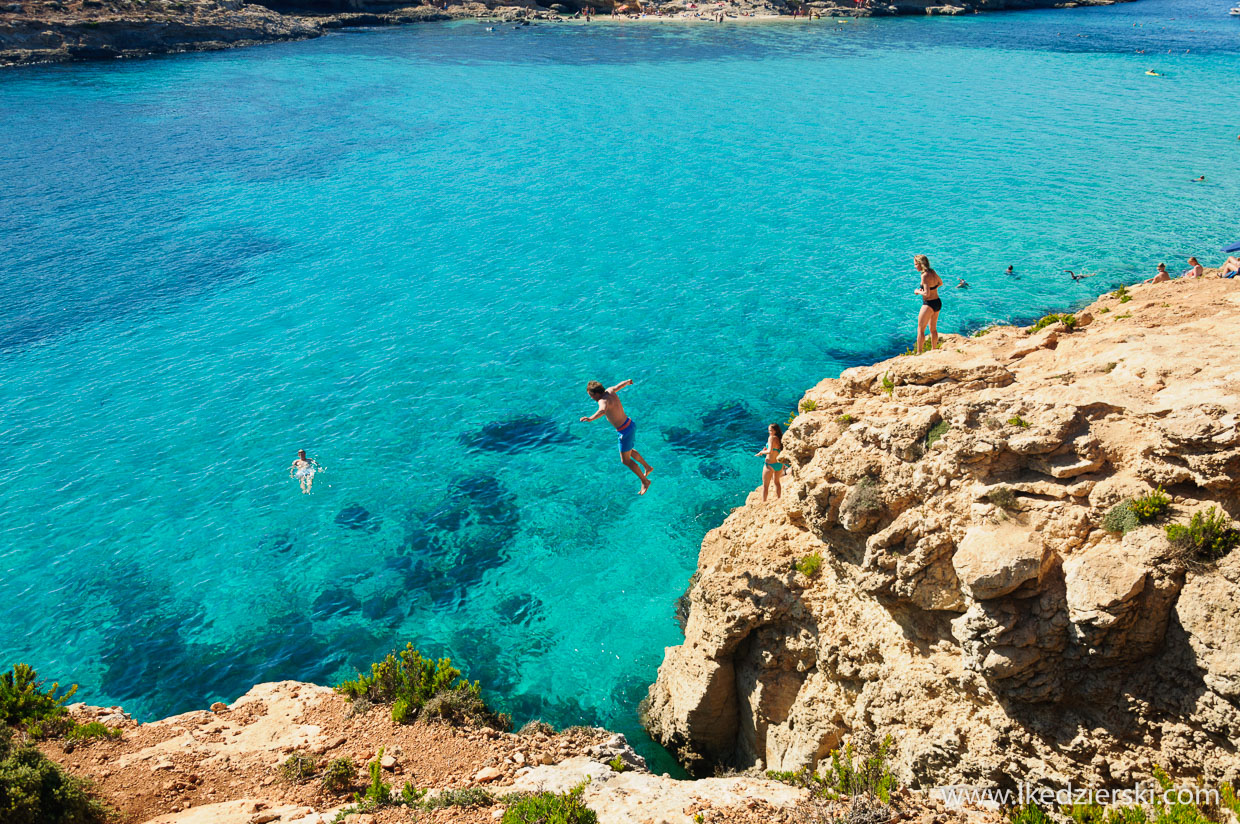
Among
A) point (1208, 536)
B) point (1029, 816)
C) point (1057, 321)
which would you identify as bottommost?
point (1029, 816)

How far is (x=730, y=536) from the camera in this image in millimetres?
15523

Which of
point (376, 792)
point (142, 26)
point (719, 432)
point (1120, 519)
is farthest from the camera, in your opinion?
point (142, 26)

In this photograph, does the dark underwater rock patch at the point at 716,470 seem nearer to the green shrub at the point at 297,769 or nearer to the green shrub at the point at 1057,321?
the green shrub at the point at 1057,321

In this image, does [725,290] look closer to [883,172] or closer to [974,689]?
[883,172]

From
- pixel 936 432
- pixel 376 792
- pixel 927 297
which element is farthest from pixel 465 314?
pixel 936 432

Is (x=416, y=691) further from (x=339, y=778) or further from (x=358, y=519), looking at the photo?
(x=358, y=519)

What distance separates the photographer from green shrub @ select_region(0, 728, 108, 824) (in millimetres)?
9000

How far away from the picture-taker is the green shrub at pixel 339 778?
1068cm

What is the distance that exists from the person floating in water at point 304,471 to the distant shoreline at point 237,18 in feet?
288

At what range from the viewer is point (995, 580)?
8.80 meters

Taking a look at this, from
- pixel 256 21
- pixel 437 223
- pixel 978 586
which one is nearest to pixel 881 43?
pixel 437 223

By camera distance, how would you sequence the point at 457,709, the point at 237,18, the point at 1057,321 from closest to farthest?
the point at 457,709, the point at 1057,321, the point at 237,18

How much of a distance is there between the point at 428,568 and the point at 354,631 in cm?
261

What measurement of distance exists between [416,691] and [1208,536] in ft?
39.9
